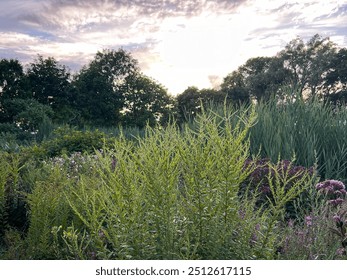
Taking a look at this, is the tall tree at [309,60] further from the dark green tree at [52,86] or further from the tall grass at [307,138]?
the tall grass at [307,138]

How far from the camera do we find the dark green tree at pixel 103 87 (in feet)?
113

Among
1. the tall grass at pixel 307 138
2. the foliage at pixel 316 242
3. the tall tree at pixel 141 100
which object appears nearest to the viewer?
the foliage at pixel 316 242

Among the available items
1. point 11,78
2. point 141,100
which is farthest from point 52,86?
point 141,100

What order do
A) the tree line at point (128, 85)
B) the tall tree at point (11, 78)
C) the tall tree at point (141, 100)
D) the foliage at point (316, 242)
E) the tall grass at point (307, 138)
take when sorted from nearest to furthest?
1. the foliage at point (316, 242)
2. the tall grass at point (307, 138)
3. the tall tree at point (11, 78)
4. the tree line at point (128, 85)
5. the tall tree at point (141, 100)

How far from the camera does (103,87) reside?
35.8 metres

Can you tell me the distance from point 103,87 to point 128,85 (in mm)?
2277

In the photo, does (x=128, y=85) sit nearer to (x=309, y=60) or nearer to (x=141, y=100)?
(x=141, y=100)

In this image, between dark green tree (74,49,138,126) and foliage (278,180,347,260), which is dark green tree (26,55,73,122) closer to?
dark green tree (74,49,138,126)

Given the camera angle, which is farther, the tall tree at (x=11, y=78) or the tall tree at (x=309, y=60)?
the tall tree at (x=309, y=60)

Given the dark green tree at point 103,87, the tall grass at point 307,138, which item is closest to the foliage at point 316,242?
the tall grass at point 307,138

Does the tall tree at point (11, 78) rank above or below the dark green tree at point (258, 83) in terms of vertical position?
above

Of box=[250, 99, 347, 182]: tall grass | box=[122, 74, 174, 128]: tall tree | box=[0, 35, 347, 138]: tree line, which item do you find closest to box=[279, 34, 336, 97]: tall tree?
box=[0, 35, 347, 138]: tree line

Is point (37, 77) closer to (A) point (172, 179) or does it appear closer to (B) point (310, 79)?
(B) point (310, 79)
